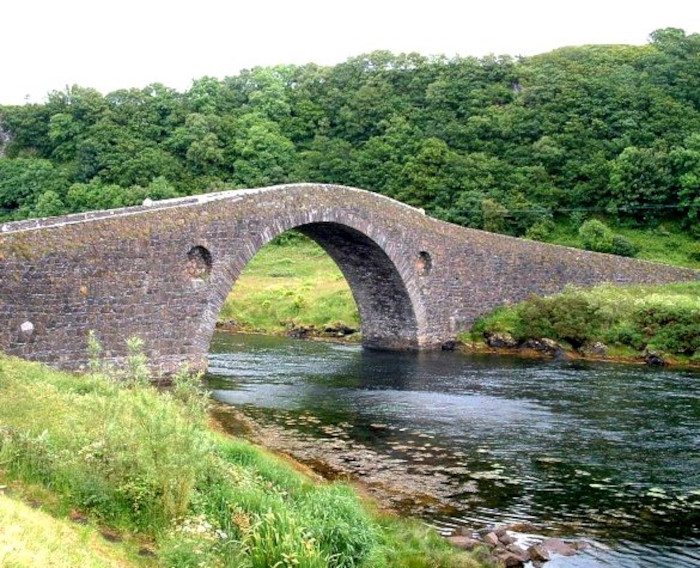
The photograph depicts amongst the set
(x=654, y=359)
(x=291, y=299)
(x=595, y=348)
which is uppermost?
(x=291, y=299)

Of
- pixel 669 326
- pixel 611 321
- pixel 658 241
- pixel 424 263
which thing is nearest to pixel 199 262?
pixel 424 263

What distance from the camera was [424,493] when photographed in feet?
52.0

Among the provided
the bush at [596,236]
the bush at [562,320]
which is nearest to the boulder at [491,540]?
the bush at [562,320]

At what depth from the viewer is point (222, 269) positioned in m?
27.0

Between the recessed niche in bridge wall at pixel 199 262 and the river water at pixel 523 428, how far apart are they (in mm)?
3354

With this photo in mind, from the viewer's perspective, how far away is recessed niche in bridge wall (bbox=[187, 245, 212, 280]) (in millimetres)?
26141

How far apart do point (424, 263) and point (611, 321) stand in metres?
7.78

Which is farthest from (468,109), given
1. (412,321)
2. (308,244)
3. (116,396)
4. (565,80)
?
(116,396)

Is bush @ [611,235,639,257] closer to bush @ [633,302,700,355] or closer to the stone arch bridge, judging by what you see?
the stone arch bridge

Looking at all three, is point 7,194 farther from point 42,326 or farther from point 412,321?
point 42,326

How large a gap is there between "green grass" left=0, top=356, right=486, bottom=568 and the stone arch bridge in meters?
9.26

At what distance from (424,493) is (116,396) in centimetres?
586

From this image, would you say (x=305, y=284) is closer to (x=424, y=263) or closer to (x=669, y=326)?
(x=424, y=263)

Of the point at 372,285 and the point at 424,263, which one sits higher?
the point at 424,263
